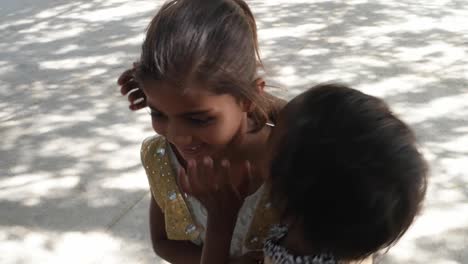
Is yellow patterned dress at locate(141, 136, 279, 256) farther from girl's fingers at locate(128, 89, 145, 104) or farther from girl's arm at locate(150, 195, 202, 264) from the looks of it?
girl's fingers at locate(128, 89, 145, 104)

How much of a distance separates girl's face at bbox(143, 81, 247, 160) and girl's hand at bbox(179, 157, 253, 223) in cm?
7

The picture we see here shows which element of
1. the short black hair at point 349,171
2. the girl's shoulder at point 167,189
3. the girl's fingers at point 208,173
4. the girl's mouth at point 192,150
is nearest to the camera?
the short black hair at point 349,171

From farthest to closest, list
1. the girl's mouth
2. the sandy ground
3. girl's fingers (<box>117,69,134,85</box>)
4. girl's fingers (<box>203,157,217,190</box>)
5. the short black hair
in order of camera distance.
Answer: the sandy ground, girl's fingers (<box>117,69,134,85</box>), the girl's mouth, girl's fingers (<box>203,157,217,190</box>), the short black hair

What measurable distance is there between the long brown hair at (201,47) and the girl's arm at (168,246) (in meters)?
0.51

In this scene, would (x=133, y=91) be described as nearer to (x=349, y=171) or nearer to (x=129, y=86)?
(x=129, y=86)

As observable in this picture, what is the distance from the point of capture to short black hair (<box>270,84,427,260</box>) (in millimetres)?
1104

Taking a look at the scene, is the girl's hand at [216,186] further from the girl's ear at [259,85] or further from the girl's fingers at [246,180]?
the girl's ear at [259,85]

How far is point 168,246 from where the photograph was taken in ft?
5.65

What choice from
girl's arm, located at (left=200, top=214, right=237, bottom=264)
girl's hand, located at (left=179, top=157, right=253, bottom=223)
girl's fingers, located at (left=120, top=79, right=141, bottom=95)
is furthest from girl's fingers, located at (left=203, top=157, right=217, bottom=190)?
girl's fingers, located at (left=120, top=79, right=141, bottom=95)

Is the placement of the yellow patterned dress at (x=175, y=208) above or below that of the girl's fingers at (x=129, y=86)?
below

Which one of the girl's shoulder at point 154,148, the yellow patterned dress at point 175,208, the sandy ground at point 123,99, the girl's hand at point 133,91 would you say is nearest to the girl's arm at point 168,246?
the yellow patterned dress at point 175,208

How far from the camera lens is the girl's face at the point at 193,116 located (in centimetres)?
131

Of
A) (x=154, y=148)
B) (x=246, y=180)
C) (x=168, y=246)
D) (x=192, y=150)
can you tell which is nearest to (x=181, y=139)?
(x=192, y=150)

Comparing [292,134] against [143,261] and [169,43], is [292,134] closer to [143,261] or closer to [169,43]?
[169,43]
